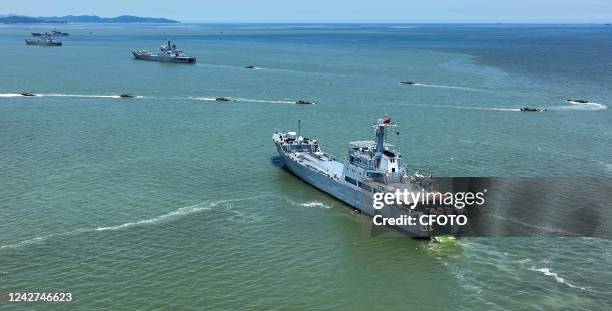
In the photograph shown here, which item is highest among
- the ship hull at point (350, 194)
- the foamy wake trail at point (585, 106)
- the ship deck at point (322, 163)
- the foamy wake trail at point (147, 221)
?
the foamy wake trail at point (585, 106)

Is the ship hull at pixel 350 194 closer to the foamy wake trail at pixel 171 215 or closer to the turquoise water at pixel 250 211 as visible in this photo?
the turquoise water at pixel 250 211

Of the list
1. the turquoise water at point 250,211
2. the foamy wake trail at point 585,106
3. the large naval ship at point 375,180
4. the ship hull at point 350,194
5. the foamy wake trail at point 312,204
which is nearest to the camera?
the turquoise water at point 250,211

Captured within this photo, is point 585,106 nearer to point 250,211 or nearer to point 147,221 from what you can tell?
point 250,211

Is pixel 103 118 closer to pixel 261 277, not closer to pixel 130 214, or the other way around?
pixel 130 214

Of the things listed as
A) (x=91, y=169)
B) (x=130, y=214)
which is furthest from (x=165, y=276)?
(x=91, y=169)

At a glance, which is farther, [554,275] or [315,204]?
[315,204]

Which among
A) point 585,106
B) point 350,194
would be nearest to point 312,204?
point 350,194

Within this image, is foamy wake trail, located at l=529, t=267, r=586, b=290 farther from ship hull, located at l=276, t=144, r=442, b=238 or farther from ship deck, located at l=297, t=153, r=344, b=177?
ship deck, located at l=297, t=153, r=344, b=177

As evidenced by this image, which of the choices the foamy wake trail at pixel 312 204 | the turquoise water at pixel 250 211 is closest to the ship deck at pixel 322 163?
the turquoise water at pixel 250 211
